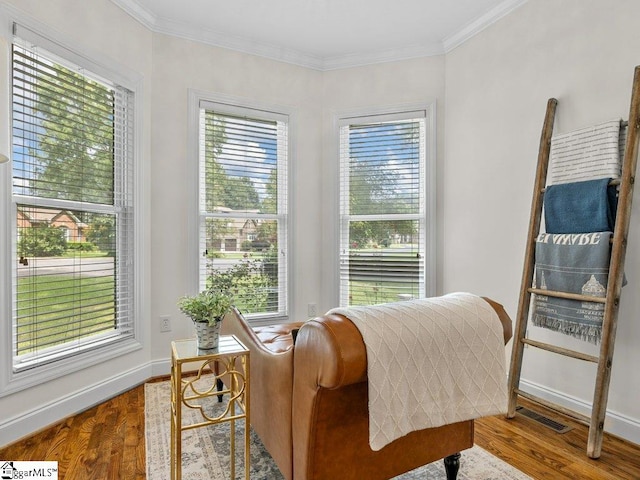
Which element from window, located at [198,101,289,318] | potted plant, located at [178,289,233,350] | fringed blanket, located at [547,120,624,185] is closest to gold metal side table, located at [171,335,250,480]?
potted plant, located at [178,289,233,350]

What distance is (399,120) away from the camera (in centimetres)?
354

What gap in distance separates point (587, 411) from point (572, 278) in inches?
32.0

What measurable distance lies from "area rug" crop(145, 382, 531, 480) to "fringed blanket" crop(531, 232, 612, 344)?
0.86 m

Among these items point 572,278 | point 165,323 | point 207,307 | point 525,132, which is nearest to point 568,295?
point 572,278

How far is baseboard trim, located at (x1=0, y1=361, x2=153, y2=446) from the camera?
2.10 meters

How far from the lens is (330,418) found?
1308mm

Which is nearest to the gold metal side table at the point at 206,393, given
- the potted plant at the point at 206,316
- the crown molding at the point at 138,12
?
the potted plant at the point at 206,316

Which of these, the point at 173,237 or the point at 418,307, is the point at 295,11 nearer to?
the point at 173,237

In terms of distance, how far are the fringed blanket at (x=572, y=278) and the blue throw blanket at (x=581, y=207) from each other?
0.20 feet

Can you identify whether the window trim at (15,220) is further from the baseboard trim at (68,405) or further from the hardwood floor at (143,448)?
the hardwood floor at (143,448)

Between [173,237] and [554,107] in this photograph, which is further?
[173,237]

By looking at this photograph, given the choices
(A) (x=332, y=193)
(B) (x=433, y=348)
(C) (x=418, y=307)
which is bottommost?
(B) (x=433, y=348)

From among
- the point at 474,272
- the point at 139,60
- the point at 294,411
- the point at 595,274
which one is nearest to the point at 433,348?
the point at 294,411

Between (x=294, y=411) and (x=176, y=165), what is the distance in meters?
2.40
